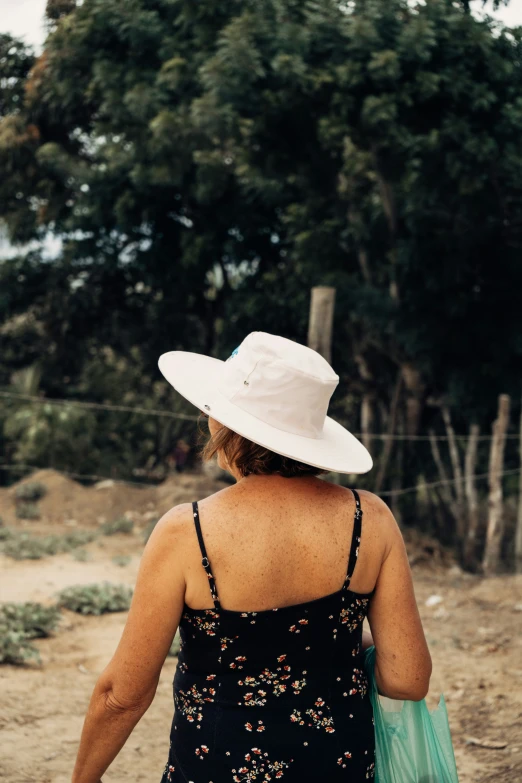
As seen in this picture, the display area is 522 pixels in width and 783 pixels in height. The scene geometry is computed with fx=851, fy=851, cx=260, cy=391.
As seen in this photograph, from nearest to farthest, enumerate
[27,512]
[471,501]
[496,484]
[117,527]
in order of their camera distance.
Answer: [496,484] < [471,501] < [117,527] < [27,512]

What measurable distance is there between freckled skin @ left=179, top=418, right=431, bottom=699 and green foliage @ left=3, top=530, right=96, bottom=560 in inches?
250

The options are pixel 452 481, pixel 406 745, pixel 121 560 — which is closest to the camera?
pixel 406 745

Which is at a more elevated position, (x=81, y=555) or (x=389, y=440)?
(x=389, y=440)

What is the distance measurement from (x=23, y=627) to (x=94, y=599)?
83cm

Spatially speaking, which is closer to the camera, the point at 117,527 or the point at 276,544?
the point at 276,544

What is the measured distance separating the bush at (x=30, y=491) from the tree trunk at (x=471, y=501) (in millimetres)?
5176

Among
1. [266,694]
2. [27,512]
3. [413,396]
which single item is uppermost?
[266,694]

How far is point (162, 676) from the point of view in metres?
4.99

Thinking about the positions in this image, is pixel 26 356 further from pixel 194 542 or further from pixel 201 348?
pixel 194 542

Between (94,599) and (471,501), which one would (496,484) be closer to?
(471,501)

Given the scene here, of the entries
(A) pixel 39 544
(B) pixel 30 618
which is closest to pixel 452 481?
(A) pixel 39 544

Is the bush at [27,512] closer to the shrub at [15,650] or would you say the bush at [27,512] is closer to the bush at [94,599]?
the bush at [94,599]

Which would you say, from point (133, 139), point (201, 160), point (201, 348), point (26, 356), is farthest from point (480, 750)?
point (26, 356)

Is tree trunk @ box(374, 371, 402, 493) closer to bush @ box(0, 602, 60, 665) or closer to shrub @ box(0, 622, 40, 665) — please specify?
bush @ box(0, 602, 60, 665)
